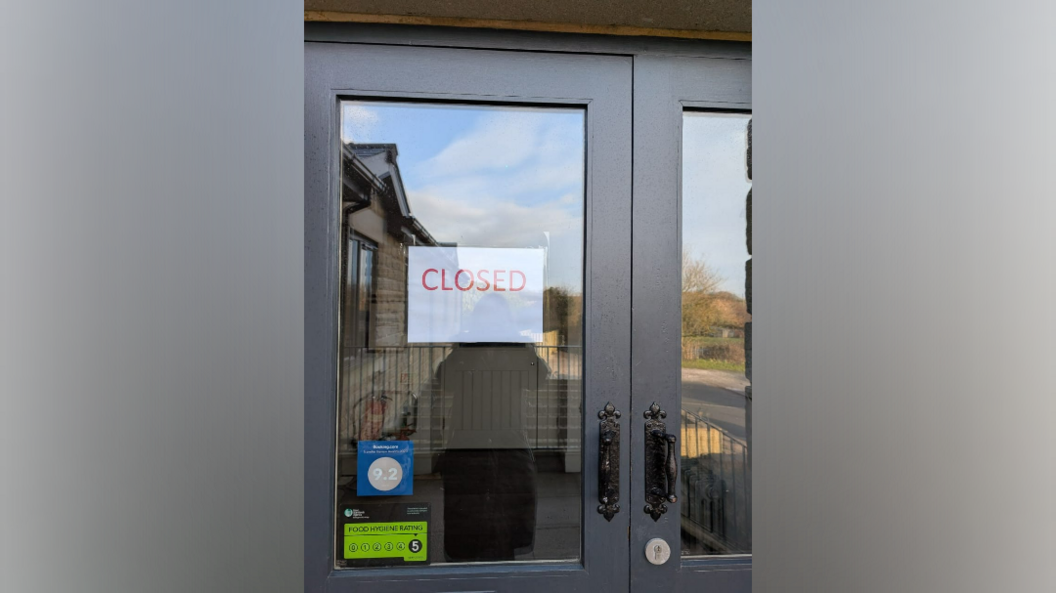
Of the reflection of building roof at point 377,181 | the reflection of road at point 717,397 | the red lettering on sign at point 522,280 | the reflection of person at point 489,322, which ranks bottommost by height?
the reflection of road at point 717,397

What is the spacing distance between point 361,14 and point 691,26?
1003 millimetres

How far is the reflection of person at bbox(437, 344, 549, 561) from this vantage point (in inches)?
65.1

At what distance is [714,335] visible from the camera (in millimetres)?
1725

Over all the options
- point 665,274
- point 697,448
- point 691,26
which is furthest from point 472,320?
point 691,26

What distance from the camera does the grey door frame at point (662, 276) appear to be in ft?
5.46

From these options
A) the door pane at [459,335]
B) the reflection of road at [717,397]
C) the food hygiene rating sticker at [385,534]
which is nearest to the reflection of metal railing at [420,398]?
the door pane at [459,335]

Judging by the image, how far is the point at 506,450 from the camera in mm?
1675

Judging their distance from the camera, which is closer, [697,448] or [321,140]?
[321,140]

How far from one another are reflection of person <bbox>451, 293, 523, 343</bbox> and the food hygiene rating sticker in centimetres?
56

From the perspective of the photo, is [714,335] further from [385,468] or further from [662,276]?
[385,468]

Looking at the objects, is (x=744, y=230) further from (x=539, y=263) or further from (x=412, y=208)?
(x=412, y=208)

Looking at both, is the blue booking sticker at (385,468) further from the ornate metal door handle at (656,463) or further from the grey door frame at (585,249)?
the ornate metal door handle at (656,463)

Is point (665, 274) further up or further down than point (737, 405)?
further up

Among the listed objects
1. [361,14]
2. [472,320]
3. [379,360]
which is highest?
[361,14]
